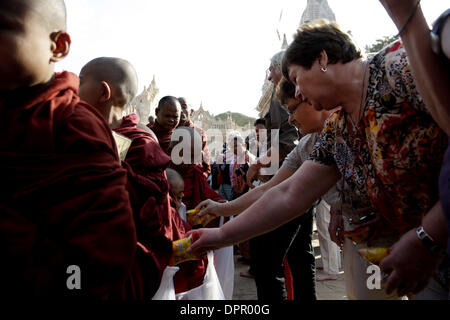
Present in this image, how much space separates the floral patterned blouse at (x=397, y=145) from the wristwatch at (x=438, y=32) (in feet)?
1.23

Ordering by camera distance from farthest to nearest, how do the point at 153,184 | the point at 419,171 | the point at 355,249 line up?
1. the point at 355,249
2. the point at 153,184
3. the point at 419,171

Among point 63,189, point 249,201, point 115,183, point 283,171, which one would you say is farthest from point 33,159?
point 283,171

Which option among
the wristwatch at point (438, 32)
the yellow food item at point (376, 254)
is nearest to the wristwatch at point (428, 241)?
the yellow food item at point (376, 254)

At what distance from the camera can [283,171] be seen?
2.71m

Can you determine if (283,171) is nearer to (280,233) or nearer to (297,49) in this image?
(280,233)

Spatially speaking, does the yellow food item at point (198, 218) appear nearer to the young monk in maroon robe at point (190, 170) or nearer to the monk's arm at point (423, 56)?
the young monk in maroon robe at point (190, 170)

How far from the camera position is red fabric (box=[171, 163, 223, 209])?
3693 mm

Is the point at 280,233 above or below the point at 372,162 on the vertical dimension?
below

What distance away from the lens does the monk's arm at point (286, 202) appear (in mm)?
1767

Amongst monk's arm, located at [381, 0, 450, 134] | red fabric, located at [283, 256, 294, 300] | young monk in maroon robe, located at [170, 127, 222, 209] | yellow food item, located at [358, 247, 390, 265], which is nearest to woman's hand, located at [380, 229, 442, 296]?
yellow food item, located at [358, 247, 390, 265]

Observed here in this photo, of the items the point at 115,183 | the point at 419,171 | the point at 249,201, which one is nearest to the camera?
the point at 115,183

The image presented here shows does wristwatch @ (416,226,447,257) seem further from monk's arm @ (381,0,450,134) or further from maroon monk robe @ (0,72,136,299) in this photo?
maroon monk robe @ (0,72,136,299)

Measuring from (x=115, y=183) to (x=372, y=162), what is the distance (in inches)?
44.3

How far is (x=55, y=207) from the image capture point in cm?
99
